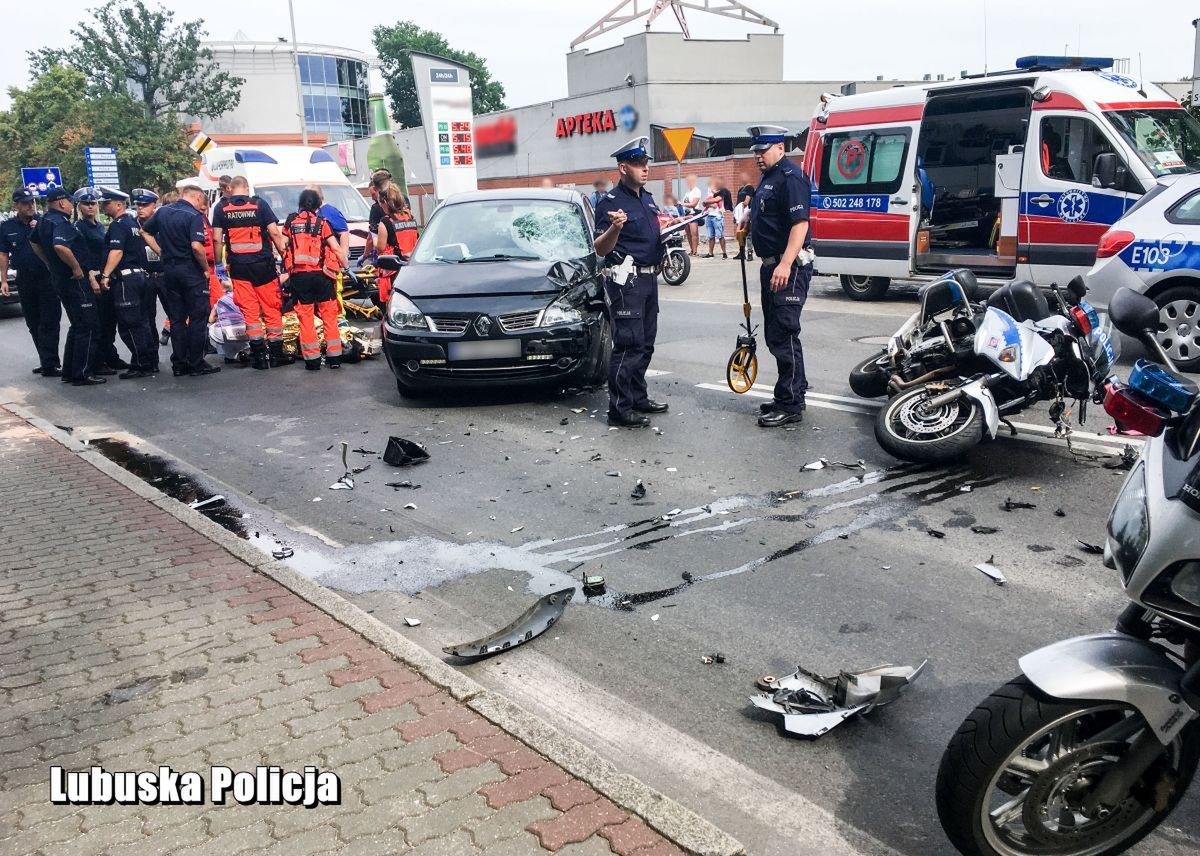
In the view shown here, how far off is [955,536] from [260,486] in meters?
4.48

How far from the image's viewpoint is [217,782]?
311 centimetres

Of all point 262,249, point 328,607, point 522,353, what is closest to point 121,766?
point 328,607

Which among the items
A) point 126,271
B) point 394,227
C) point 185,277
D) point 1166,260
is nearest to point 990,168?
point 1166,260

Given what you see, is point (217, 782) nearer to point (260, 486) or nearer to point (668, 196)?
point (260, 486)

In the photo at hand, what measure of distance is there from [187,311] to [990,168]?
12171 millimetres

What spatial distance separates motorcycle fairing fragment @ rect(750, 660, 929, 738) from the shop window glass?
941cm

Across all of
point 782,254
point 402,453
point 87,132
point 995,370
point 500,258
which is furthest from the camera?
point 87,132

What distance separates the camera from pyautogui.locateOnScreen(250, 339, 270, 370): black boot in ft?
37.0

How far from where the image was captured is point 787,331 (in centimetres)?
747

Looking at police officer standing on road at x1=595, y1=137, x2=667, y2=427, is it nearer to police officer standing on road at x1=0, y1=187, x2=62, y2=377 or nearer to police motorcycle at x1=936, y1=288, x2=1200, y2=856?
police motorcycle at x1=936, y1=288, x2=1200, y2=856

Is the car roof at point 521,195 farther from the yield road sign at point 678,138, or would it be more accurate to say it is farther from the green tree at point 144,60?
the green tree at point 144,60

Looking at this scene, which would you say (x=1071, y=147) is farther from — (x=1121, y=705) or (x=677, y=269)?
(x=1121, y=705)

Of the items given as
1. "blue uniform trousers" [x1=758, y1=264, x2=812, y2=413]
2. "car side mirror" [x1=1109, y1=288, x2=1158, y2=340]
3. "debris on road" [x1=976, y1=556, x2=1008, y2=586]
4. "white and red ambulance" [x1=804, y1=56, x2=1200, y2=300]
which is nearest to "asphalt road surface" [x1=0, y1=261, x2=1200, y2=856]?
"debris on road" [x1=976, y1=556, x2=1008, y2=586]

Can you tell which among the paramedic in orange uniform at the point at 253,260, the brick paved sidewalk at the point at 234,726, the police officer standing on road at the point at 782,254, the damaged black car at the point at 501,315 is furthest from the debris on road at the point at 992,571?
the paramedic in orange uniform at the point at 253,260
